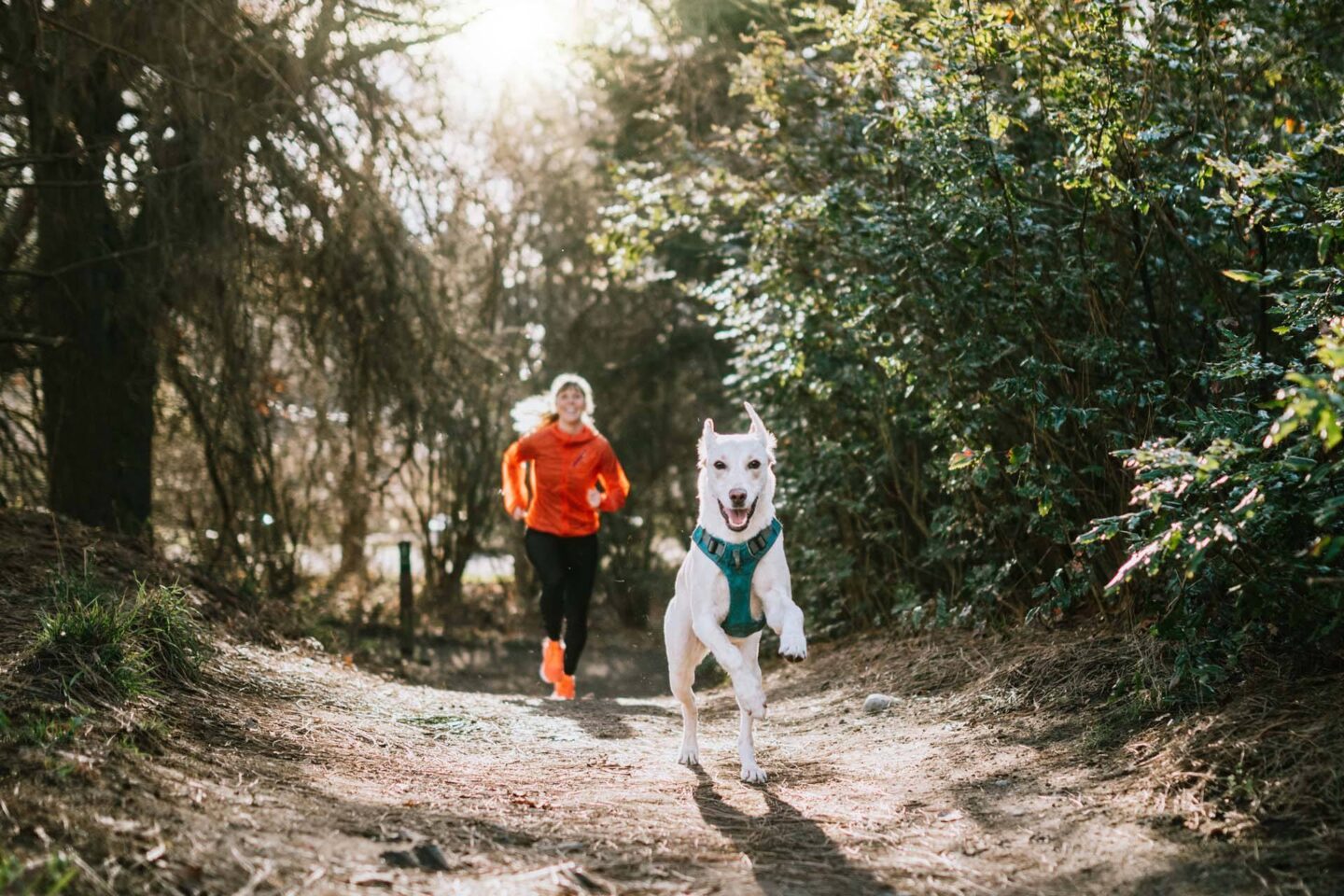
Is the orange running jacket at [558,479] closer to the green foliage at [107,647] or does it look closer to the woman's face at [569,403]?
the woman's face at [569,403]

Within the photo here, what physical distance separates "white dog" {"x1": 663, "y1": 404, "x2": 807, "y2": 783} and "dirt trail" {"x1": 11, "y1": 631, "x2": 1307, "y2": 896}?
59cm

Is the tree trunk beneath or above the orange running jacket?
above

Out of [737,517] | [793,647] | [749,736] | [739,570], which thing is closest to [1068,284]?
[737,517]

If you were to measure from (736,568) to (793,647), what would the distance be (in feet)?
1.73

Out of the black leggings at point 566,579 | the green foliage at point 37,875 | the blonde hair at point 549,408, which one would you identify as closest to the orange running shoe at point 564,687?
the black leggings at point 566,579

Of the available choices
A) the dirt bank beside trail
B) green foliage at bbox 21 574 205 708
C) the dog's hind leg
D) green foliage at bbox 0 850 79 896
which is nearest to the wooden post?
the dirt bank beside trail

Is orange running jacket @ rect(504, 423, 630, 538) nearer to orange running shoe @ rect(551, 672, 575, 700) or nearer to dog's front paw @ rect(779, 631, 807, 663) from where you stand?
orange running shoe @ rect(551, 672, 575, 700)

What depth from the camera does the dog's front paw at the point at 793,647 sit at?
445 centimetres

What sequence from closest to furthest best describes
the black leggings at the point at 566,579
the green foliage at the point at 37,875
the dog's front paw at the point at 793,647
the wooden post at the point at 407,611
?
the green foliage at the point at 37,875, the dog's front paw at the point at 793,647, the black leggings at the point at 566,579, the wooden post at the point at 407,611

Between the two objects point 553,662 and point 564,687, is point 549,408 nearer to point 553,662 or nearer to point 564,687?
point 553,662

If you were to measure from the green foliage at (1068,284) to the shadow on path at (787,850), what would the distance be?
1327mm

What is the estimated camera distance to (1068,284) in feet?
19.2

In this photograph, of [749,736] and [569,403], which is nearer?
[749,736]

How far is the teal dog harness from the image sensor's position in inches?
192
